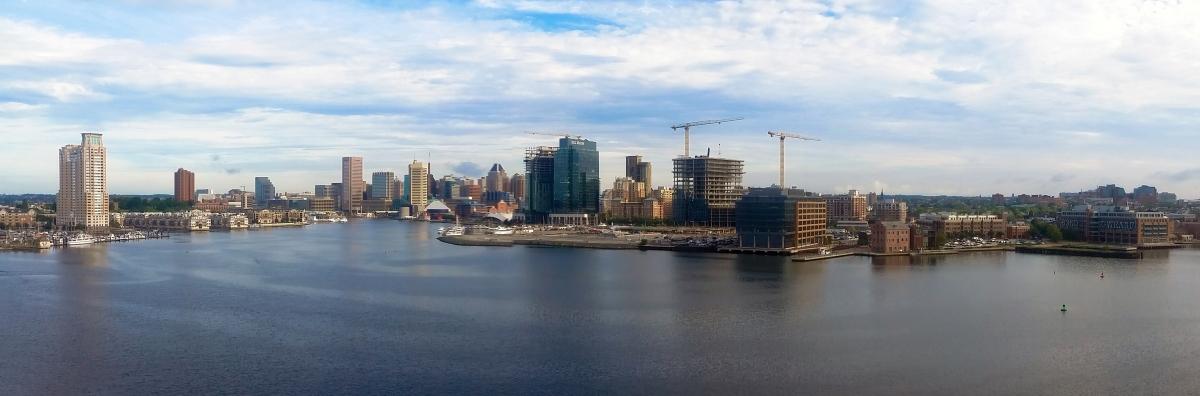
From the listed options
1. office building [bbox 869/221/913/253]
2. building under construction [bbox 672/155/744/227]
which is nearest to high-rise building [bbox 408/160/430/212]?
building under construction [bbox 672/155/744/227]

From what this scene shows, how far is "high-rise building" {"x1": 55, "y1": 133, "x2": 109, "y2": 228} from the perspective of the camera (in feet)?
135

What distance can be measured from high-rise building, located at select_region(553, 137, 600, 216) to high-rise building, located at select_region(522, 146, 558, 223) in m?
0.59

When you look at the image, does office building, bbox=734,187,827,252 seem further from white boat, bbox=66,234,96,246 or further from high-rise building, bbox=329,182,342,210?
high-rise building, bbox=329,182,342,210

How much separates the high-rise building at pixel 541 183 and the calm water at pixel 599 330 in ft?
91.4

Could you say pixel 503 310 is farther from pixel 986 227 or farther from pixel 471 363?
pixel 986 227

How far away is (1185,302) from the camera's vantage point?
15.5m

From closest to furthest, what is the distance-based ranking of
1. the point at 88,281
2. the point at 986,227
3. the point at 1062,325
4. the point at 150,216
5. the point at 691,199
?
the point at 1062,325 < the point at 88,281 < the point at 986,227 < the point at 691,199 < the point at 150,216

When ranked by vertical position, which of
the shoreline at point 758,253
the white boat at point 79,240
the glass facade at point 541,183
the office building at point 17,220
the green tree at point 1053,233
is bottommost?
the shoreline at point 758,253

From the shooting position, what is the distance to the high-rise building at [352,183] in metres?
78.3

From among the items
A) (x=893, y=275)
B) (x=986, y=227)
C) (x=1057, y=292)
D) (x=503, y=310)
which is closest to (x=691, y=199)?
(x=986, y=227)

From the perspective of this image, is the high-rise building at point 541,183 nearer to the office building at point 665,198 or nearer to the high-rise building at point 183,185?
the office building at point 665,198

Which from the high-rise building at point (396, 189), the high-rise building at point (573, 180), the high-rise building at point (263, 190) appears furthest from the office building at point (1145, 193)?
the high-rise building at point (263, 190)

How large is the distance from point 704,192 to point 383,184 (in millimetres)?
49609

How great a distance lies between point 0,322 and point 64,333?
1.70 meters
